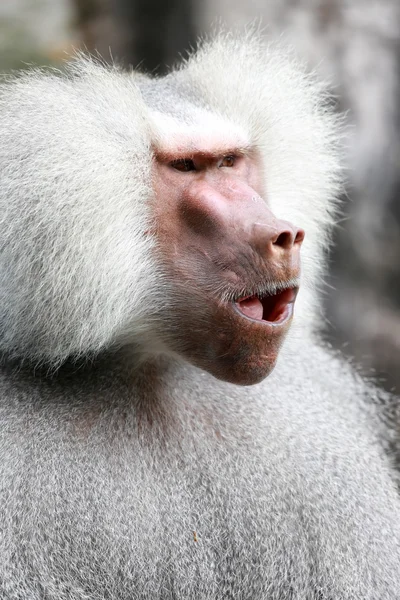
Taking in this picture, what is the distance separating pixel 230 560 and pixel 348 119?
306cm

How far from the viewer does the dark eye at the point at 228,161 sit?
85.9 inches

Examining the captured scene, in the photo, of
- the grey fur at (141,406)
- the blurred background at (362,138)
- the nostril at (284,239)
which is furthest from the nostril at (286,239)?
the blurred background at (362,138)

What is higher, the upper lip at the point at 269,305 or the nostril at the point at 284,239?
the nostril at the point at 284,239

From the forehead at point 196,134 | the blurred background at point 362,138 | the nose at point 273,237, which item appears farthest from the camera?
the blurred background at point 362,138

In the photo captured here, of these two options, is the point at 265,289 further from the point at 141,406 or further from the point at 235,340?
the point at 141,406

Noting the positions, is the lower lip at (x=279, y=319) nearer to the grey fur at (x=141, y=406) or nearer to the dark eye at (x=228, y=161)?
the grey fur at (x=141, y=406)

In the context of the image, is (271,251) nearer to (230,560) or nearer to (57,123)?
(57,123)

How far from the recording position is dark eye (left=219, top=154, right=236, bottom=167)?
218 centimetres

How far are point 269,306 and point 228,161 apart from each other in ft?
1.45

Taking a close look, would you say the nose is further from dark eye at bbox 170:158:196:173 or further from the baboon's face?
dark eye at bbox 170:158:196:173

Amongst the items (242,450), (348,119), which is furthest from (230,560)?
(348,119)

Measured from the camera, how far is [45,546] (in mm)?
1952

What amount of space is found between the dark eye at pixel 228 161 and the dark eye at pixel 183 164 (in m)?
0.09

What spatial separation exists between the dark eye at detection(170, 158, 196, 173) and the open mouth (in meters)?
0.40
